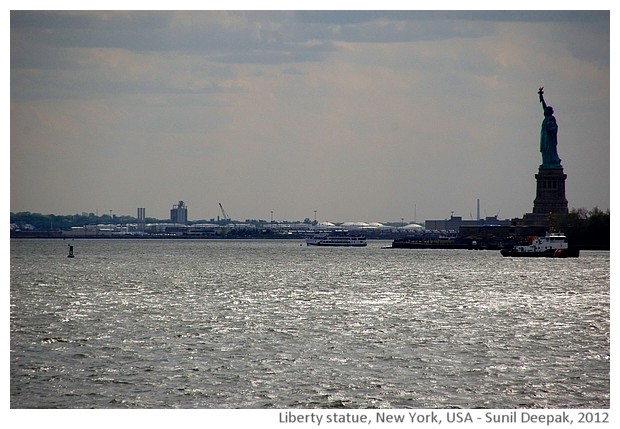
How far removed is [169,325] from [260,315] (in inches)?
223

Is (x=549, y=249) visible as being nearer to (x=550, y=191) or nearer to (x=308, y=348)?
(x=550, y=191)

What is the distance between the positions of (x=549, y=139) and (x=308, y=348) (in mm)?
151474

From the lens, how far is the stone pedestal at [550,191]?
7096 inches

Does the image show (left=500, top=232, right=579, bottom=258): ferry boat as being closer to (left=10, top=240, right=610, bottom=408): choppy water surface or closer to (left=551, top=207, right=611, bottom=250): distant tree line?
(left=551, top=207, right=611, bottom=250): distant tree line

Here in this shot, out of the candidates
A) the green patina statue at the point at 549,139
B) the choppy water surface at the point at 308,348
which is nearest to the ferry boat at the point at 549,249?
the green patina statue at the point at 549,139

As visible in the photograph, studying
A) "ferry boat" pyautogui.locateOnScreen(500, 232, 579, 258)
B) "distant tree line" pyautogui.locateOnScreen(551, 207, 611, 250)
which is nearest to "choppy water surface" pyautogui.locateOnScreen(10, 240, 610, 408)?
"ferry boat" pyautogui.locateOnScreen(500, 232, 579, 258)

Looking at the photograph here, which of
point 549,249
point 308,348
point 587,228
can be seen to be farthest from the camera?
point 587,228

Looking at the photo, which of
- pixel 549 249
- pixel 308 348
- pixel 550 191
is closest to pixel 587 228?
pixel 550 191

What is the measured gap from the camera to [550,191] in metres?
181

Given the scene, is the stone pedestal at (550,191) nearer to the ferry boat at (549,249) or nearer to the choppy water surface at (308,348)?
the ferry boat at (549,249)

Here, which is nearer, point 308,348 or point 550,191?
point 308,348

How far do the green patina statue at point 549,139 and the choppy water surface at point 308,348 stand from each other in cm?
11482

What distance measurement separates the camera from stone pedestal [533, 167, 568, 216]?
591 ft
